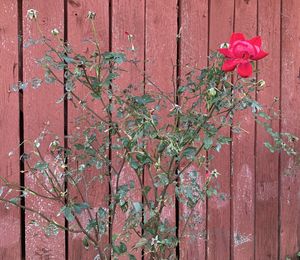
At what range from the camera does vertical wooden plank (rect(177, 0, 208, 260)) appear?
2613mm

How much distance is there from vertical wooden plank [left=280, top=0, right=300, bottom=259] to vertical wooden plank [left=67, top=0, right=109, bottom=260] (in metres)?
1.19

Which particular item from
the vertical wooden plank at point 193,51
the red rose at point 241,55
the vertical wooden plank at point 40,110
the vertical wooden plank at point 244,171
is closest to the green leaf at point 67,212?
the vertical wooden plank at point 40,110

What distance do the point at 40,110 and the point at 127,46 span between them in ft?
1.69

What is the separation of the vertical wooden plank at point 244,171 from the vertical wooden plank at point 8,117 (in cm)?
121

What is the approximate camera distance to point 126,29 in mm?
2428

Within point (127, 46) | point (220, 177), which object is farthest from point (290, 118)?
point (127, 46)

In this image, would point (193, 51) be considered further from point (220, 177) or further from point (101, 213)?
point (101, 213)

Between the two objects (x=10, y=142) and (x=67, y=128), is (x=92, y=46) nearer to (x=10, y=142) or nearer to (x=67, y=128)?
(x=67, y=128)

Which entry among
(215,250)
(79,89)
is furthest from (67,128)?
(215,250)

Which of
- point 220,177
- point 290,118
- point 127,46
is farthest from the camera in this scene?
point 290,118

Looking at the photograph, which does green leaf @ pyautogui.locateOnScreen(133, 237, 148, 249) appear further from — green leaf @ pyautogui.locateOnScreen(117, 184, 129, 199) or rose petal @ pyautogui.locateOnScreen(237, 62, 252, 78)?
rose petal @ pyautogui.locateOnScreen(237, 62, 252, 78)

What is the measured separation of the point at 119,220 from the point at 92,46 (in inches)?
32.1

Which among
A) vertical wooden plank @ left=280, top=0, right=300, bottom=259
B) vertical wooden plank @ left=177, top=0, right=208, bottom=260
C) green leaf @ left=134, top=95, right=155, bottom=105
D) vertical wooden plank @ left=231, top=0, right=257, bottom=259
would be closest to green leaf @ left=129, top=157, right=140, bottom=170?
green leaf @ left=134, top=95, right=155, bottom=105

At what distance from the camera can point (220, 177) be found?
277 cm
